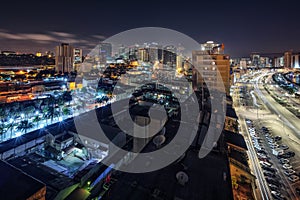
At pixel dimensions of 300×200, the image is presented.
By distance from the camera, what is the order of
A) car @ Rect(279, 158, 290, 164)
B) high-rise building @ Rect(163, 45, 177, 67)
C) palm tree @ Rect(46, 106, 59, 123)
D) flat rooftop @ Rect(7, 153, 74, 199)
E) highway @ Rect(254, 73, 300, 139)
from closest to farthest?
flat rooftop @ Rect(7, 153, 74, 199), car @ Rect(279, 158, 290, 164), highway @ Rect(254, 73, 300, 139), palm tree @ Rect(46, 106, 59, 123), high-rise building @ Rect(163, 45, 177, 67)

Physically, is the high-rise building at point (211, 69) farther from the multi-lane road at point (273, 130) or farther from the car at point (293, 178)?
the car at point (293, 178)

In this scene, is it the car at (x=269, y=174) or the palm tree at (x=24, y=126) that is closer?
the car at (x=269, y=174)

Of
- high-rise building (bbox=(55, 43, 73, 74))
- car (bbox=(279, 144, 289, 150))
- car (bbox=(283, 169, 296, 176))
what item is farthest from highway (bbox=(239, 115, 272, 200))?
high-rise building (bbox=(55, 43, 73, 74))

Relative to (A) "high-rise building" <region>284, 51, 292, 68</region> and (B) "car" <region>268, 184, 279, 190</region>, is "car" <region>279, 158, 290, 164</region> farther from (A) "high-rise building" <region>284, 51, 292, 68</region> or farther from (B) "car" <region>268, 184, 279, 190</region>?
(A) "high-rise building" <region>284, 51, 292, 68</region>

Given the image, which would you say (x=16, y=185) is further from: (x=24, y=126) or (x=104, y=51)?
(x=104, y=51)

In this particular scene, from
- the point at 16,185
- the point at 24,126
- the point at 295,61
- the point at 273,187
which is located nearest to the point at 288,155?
the point at 273,187

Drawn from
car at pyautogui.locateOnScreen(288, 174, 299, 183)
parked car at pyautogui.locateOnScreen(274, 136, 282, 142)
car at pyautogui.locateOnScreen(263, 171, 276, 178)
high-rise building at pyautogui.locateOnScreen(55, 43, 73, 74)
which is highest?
high-rise building at pyautogui.locateOnScreen(55, 43, 73, 74)

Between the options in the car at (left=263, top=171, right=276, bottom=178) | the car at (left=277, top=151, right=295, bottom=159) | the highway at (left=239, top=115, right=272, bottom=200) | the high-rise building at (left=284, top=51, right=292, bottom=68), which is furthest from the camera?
the high-rise building at (left=284, top=51, right=292, bottom=68)

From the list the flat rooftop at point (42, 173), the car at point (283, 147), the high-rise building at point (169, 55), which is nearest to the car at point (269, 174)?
the car at point (283, 147)
